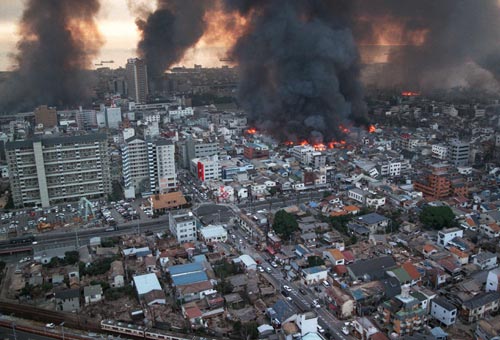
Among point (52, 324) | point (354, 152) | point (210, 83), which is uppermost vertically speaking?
point (210, 83)

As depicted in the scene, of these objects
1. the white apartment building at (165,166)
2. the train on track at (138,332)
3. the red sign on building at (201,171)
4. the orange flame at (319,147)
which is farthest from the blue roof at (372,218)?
the orange flame at (319,147)

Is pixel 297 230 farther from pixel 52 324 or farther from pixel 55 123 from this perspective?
pixel 55 123

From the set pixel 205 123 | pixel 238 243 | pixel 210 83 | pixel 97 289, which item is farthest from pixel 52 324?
pixel 210 83

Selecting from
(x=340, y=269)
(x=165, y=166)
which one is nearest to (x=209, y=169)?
(x=165, y=166)

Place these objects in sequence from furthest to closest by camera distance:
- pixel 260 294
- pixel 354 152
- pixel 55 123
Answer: pixel 55 123 < pixel 354 152 < pixel 260 294

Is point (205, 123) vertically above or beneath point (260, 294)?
above

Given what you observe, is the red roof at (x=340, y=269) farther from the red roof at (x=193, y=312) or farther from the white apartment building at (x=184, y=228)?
the white apartment building at (x=184, y=228)
